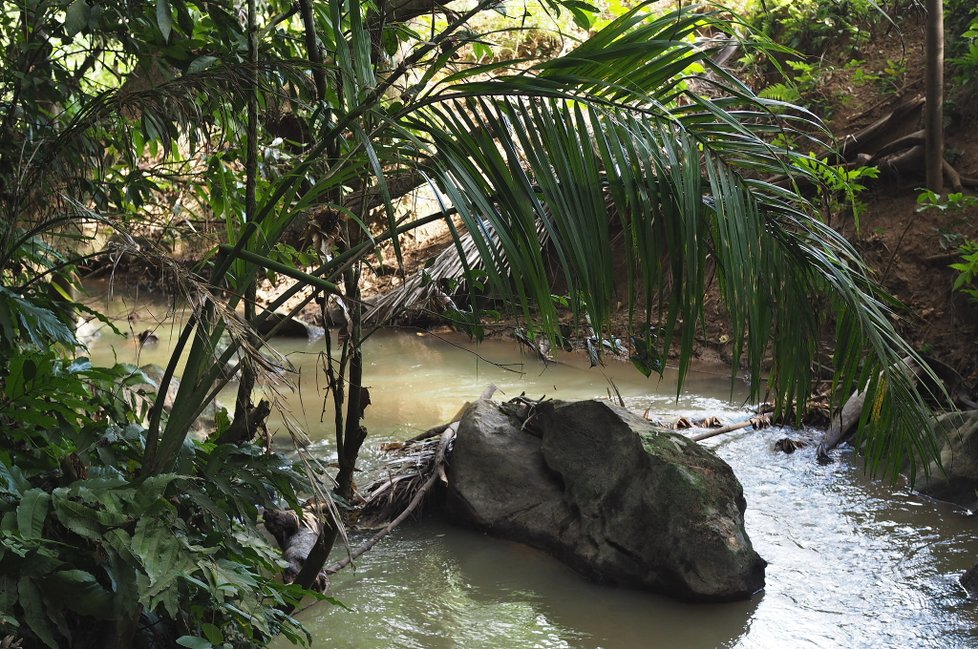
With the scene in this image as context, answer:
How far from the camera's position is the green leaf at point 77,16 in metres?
2.09

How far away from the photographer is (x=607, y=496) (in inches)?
160

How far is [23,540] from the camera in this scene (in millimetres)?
1737

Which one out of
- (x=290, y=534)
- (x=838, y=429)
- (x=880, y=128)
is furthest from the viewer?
(x=880, y=128)

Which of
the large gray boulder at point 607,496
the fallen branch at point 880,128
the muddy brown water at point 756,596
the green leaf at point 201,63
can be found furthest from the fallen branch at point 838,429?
the green leaf at point 201,63

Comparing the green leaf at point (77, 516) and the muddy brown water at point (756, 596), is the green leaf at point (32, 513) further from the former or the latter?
the muddy brown water at point (756, 596)

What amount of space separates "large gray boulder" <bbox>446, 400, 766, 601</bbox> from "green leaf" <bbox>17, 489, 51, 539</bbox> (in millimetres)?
2610

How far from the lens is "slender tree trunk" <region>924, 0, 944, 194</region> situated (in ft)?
21.7

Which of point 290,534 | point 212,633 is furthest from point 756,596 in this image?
point 212,633

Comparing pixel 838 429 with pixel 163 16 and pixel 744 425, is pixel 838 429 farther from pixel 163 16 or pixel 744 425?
pixel 163 16

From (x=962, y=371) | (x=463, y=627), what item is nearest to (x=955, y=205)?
(x=962, y=371)

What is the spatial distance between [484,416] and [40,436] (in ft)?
8.62

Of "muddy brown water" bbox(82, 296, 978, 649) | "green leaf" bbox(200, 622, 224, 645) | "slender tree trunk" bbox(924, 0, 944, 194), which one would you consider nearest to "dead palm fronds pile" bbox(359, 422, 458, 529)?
"muddy brown water" bbox(82, 296, 978, 649)

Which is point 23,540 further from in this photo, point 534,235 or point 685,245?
point 685,245

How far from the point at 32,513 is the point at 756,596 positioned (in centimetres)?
296
